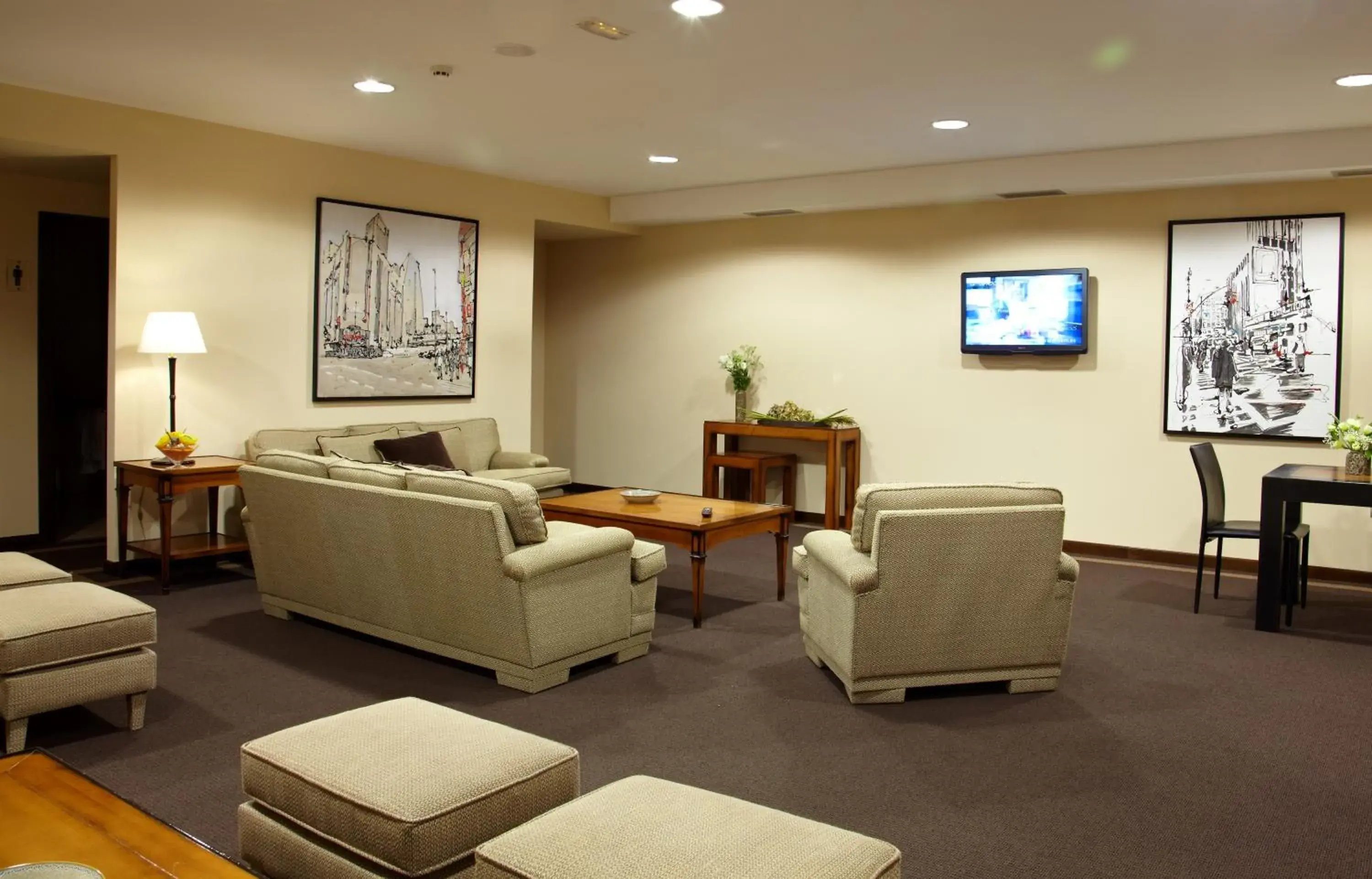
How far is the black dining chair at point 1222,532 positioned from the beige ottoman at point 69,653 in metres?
4.91

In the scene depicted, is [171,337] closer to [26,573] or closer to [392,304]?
[392,304]

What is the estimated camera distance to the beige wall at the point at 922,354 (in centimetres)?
677

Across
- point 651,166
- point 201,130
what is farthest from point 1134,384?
point 201,130

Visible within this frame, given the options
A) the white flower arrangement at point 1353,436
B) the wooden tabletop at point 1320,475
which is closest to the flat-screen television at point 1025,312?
the wooden tabletop at point 1320,475

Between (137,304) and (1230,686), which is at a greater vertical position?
(137,304)

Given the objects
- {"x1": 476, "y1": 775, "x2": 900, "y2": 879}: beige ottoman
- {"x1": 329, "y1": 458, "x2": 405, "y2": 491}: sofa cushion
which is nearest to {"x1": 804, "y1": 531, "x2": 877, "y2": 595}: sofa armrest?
{"x1": 329, "y1": 458, "x2": 405, "y2": 491}: sofa cushion

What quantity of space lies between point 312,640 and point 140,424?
2.14 meters

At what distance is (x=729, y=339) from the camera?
29.3 feet

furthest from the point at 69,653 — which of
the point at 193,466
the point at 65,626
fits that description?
the point at 193,466

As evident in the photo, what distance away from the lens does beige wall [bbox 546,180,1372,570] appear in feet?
22.2

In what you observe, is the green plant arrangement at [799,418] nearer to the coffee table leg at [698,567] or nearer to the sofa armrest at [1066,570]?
the coffee table leg at [698,567]

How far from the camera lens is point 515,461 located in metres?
7.74

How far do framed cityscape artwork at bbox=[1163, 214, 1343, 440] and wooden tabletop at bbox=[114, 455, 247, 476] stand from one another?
5.74 metres

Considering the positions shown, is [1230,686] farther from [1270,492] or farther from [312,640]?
[312,640]
